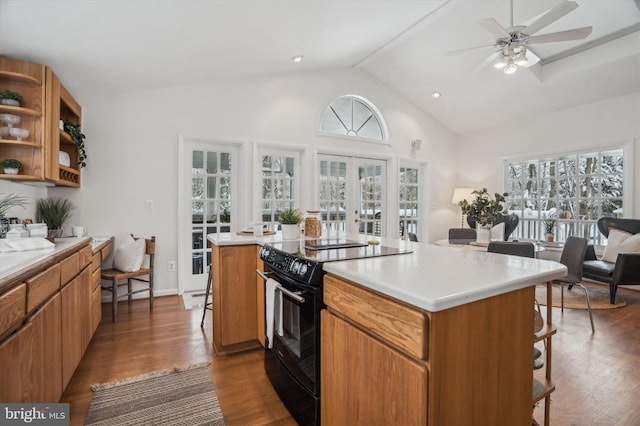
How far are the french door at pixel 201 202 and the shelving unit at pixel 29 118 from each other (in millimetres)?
1468

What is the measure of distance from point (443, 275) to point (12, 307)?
1.58 m

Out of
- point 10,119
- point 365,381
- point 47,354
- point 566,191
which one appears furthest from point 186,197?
point 566,191

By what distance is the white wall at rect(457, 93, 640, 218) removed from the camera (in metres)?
4.31

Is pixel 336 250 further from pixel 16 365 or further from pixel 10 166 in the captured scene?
pixel 10 166

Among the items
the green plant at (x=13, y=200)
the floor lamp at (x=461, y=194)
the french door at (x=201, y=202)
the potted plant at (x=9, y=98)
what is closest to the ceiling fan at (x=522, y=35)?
the floor lamp at (x=461, y=194)

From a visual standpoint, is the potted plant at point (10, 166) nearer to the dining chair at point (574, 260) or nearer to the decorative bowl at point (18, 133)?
the decorative bowl at point (18, 133)

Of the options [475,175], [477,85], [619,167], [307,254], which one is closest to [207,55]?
[307,254]

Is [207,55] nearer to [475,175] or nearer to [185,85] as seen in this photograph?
[185,85]

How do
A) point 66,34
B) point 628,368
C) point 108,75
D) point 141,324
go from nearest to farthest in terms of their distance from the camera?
point 628,368, point 66,34, point 141,324, point 108,75

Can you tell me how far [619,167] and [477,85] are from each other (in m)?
2.23

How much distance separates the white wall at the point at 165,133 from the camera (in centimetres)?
365

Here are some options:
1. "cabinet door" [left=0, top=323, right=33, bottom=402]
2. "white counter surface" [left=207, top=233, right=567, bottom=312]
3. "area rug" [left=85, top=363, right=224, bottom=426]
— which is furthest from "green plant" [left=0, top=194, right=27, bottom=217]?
"white counter surface" [left=207, top=233, right=567, bottom=312]

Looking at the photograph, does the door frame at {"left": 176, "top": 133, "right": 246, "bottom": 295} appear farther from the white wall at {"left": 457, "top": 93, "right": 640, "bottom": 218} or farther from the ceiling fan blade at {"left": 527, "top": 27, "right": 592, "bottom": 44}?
the white wall at {"left": 457, "top": 93, "right": 640, "bottom": 218}

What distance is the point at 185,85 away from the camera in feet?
13.2
